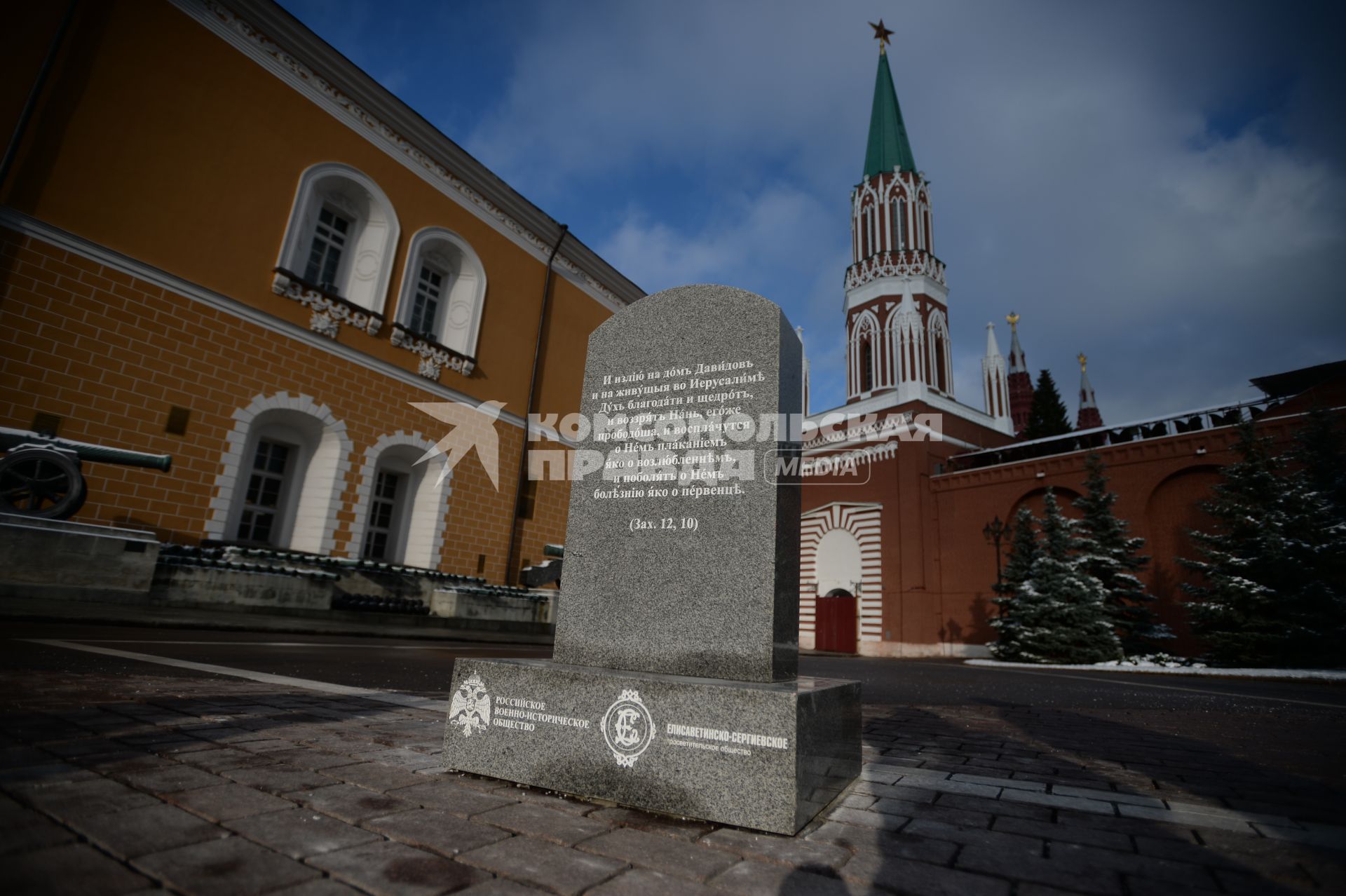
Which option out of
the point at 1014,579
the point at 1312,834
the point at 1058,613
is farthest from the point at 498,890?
the point at 1014,579

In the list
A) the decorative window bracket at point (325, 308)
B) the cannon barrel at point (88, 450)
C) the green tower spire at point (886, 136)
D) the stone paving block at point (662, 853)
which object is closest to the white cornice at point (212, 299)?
the decorative window bracket at point (325, 308)

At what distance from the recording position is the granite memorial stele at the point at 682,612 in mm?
2373

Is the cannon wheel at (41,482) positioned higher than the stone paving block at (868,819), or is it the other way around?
the cannon wheel at (41,482)

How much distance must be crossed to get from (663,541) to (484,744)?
3.82 feet

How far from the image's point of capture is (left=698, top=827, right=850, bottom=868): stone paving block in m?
1.92

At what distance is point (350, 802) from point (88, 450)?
9.59 meters

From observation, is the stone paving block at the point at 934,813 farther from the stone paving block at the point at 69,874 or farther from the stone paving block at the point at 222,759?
the stone paving block at the point at 222,759

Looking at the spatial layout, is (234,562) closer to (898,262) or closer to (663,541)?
(663,541)

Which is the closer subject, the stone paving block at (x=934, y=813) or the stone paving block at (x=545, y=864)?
the stone paving block at (x=545, y=864)

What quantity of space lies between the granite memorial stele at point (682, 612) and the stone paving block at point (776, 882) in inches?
14.7

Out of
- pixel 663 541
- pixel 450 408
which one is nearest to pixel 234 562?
pixel 450 408

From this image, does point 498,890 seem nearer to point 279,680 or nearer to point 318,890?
point 318,890

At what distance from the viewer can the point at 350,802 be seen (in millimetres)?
2125

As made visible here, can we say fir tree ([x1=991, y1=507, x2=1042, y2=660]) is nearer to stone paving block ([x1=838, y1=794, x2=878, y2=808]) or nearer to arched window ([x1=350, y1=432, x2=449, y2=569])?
arched window ([x1=350, y1=432, x2=449, y2=569])
